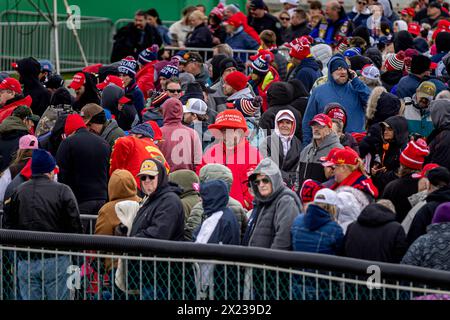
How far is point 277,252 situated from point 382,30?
12913 mm

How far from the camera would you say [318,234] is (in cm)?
966

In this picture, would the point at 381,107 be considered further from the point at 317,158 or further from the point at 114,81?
the point at 114,81

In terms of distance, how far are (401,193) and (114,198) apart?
8.37 ft

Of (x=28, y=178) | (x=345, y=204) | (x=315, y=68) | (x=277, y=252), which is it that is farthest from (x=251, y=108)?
(x=277, y=252)

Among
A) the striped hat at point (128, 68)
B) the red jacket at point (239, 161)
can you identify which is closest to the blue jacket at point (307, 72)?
the striped hat at point (128, 68)

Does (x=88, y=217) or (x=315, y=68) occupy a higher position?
(x=315, y=68)

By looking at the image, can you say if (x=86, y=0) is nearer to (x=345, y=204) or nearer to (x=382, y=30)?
(x=382, y=30)

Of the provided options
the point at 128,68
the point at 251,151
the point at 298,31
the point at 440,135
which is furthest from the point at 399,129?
the point at 298,31

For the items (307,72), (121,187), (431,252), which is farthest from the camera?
(307,72)

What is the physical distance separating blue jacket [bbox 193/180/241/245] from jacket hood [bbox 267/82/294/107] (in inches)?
176

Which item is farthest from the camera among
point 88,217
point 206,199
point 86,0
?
point 86,0

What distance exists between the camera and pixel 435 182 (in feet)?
33.9

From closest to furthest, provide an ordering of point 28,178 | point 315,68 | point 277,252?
1. point 277,252
2. point 28,178
3. point 315,68

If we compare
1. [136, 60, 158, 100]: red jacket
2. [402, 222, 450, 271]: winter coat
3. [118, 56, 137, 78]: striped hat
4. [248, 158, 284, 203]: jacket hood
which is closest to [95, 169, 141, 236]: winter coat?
[248, 158, 284, 203]: jacket hood
